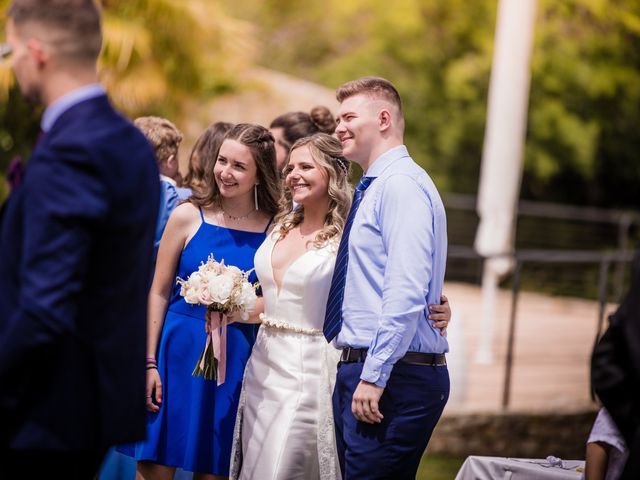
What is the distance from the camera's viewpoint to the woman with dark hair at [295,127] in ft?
17.8

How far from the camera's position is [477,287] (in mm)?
16828

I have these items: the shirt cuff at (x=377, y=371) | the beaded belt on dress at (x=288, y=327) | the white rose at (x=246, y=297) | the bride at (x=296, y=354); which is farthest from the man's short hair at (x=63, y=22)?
the beaded belt on dress at (x=288, y=327)

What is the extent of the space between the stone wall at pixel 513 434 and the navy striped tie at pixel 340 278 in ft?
15.5

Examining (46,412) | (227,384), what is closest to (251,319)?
(227,384)

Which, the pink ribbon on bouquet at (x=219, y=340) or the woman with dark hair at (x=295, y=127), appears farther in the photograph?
the woman with dark hair at (x=295, y=127)

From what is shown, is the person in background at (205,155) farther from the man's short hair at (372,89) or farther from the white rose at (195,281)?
the man's short hair at (372,89)

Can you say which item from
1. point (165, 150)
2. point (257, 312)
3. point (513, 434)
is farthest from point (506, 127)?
point (257, 312)

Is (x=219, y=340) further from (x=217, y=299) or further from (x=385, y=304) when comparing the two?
(x=385, y=304)

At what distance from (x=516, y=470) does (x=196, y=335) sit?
1538 mm

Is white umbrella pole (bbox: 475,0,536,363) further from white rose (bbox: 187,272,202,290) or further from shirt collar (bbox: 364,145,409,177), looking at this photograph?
shirt collar (bbox: 364,145,409,177)

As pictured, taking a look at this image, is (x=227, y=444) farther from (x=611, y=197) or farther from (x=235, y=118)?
(x=611, y=197)

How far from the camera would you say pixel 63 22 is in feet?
8.45

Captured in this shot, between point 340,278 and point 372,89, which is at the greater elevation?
point 372,89

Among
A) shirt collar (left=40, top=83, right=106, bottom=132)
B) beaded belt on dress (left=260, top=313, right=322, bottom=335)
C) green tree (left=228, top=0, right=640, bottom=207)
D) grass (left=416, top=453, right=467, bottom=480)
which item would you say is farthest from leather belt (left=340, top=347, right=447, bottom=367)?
green tree (left=228, top=0, right=640, bottom=207)
